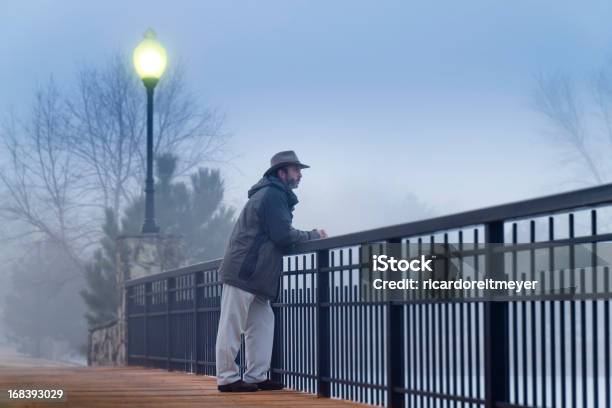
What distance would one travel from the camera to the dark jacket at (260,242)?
433 inches

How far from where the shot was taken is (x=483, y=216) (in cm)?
759

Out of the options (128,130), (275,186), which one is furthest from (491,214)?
(128,130)

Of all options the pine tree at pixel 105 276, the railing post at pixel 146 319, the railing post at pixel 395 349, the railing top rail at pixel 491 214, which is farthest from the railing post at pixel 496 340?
the pine tree at pixel 105 276

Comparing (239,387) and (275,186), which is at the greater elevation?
(275,186)

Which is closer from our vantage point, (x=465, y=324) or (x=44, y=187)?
(x=465, y=324)

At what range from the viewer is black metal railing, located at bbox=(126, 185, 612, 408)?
21.7ft

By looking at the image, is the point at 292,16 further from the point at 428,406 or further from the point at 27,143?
the point at 428,406

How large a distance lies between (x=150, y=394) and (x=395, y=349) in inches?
110

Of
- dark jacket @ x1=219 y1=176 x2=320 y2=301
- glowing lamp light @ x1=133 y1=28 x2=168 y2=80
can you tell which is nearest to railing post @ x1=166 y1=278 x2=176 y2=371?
glowing lamp light @ x1=133 y1=28 x2=168 y2=80

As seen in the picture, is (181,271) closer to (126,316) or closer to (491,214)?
(126,316)

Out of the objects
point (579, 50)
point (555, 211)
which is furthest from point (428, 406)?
point (579, 50)

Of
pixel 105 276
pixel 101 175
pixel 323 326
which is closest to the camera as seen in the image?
pixel 323 326

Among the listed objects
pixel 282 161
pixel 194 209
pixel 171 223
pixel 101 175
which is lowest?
pixel 282 161

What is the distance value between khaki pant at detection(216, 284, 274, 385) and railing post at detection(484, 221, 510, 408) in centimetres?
403
